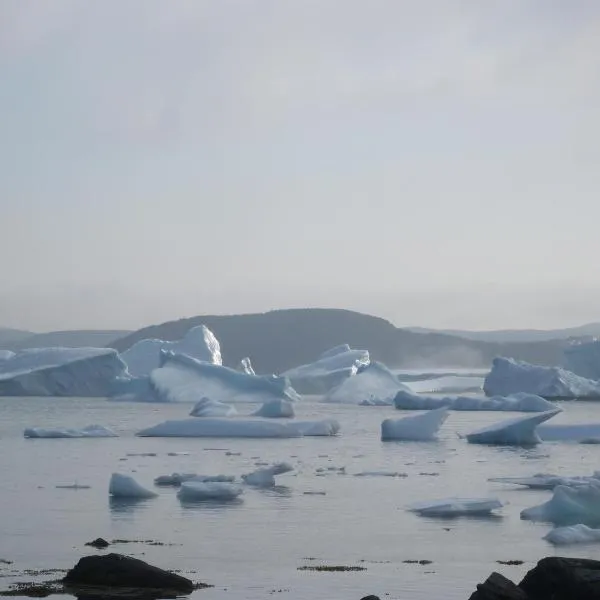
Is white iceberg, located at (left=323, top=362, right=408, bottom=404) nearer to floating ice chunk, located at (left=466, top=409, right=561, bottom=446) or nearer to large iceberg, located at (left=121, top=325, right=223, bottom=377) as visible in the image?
large iceberg, located at (left=121, top=325, right=223, bottom=377)

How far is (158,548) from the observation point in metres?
12.5

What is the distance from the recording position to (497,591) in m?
9.28

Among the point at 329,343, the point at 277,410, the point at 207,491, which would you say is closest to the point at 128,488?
the point at 207,491

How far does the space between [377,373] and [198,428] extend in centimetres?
2451

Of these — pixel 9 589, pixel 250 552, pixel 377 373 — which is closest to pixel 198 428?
pixel 250 552

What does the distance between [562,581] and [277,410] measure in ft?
94.0

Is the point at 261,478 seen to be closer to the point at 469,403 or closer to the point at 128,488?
the point at 128,488

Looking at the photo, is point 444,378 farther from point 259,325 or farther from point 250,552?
Answer: point 250,552

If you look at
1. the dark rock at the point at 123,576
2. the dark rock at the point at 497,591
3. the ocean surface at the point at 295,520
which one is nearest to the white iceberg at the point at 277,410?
the ocean surface at the point at 295,520

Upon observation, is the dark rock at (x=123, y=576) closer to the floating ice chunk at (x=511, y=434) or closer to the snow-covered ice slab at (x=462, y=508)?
the snow-covered ice slab at (x=462, y=508)

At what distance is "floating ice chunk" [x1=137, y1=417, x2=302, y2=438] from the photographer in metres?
31.0

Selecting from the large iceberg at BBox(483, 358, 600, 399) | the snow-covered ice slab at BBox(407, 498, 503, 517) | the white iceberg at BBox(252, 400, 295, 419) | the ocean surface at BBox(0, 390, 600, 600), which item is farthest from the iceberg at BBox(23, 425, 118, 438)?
the large iceberg at BBox(483, 358, 600, 399)

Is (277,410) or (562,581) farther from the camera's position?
(277,410)

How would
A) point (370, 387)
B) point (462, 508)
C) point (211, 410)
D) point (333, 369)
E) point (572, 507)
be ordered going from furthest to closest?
point (333, 369), point (370, 387), point (211, 410), point (462, 508), point (572, 507)
